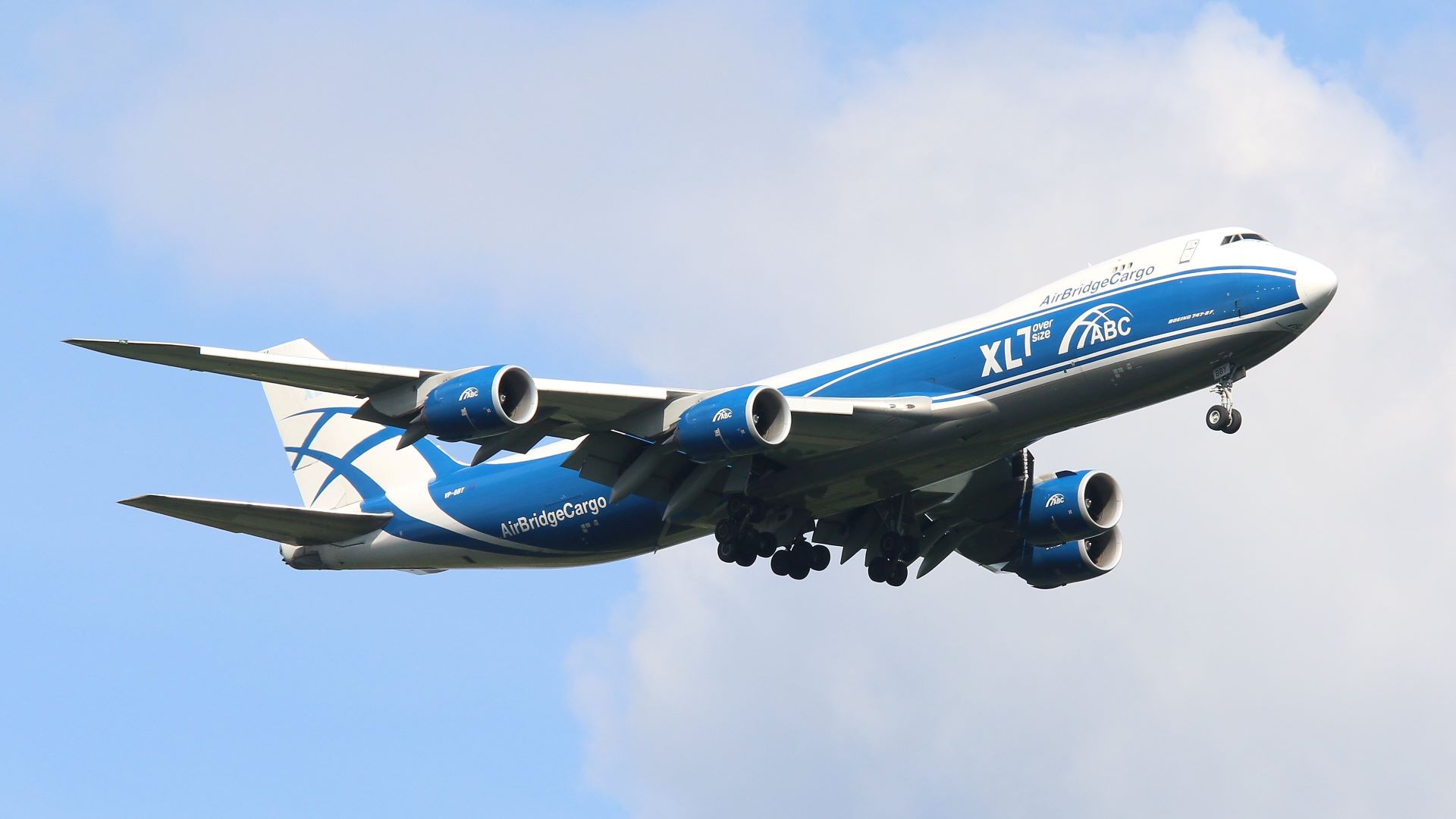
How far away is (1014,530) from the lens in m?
43.6

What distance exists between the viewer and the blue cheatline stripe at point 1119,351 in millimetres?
34188

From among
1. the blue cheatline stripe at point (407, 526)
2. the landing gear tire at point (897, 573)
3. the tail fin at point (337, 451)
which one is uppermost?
the tail fin at point (337, 451)

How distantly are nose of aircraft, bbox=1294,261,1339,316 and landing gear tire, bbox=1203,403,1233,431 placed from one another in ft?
7.82

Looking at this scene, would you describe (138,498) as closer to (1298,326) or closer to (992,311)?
(992,311)

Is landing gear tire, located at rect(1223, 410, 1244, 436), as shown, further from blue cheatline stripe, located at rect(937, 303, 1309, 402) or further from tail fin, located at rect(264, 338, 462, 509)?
tail fin, located at rect(264, 338, 462, 509)

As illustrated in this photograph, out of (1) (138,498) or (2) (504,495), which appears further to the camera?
(2) (504,495)

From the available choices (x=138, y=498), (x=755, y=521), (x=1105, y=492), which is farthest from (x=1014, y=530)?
(x=138, y=498)

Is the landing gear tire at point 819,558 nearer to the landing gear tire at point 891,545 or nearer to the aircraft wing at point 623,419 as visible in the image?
the landing gear tire at point 891,545

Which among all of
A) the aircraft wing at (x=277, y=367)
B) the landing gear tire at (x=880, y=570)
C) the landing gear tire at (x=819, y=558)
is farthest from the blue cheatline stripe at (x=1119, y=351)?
the aircraft wing at (x=277, y=367)

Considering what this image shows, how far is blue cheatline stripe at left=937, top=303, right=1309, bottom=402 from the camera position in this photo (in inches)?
1346

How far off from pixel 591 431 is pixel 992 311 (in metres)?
8.30

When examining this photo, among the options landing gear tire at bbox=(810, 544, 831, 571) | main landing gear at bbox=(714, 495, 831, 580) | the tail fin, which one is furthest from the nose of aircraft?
the tail fin

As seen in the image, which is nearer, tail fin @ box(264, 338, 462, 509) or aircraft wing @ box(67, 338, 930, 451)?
aircraft wing @ box(67, 338, 930, 451)

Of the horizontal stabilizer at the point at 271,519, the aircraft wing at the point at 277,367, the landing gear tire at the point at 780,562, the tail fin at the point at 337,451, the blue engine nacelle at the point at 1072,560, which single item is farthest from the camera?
the blue engine nacelle at the point at 1072,560
